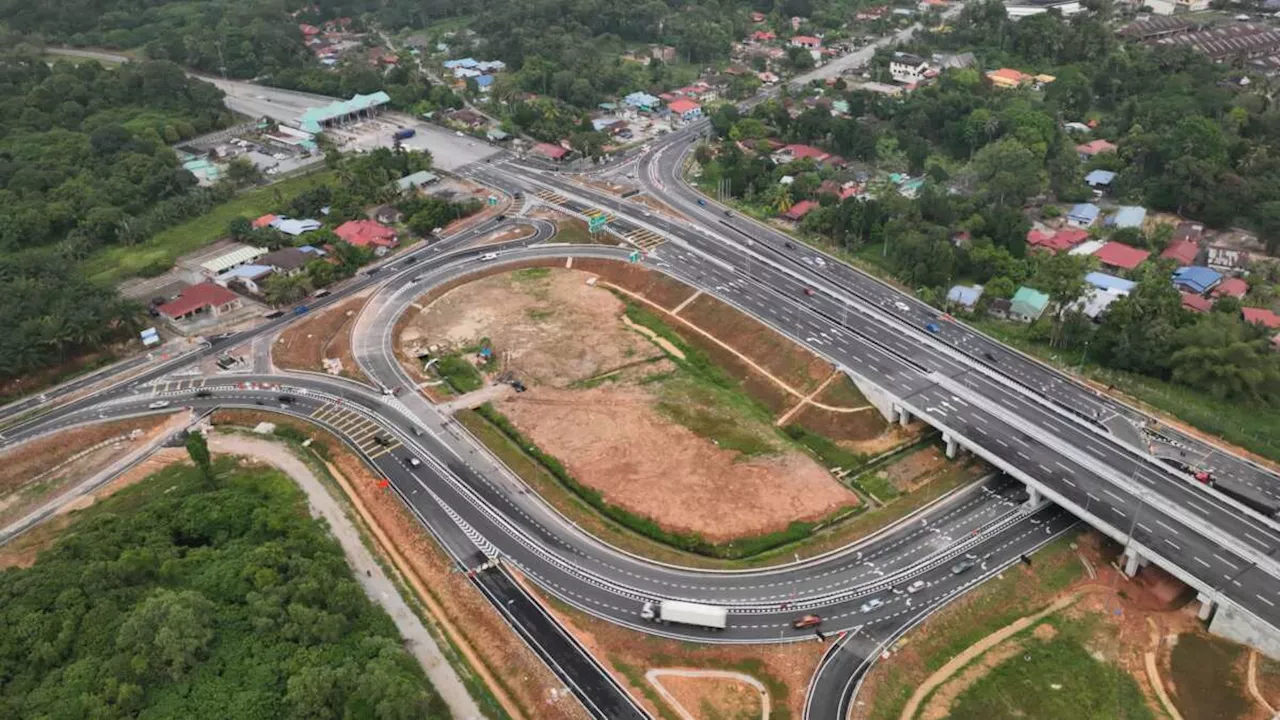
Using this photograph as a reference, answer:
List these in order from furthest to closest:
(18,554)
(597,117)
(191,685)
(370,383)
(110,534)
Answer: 1. (597,117)
2. (370,383)
3. (18,554)
4. (110,534)
5. (191,685)

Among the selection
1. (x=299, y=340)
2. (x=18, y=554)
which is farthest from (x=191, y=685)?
(x=299, y=340)

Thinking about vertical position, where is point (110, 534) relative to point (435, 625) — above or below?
above

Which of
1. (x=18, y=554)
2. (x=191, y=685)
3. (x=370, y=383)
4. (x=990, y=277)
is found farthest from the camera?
(x=990, y=277)

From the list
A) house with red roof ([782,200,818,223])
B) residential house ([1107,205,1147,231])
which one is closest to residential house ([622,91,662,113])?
house with red roof ([782,200,818,223])

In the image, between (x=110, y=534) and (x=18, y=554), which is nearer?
(x=110, y=534)

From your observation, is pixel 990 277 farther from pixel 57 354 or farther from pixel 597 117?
pixel 57 354

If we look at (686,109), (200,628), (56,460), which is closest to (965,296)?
(686,109)

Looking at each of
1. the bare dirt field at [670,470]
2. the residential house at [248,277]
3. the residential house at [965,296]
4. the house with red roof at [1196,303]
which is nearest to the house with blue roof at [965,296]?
the residential house at [965,296]
